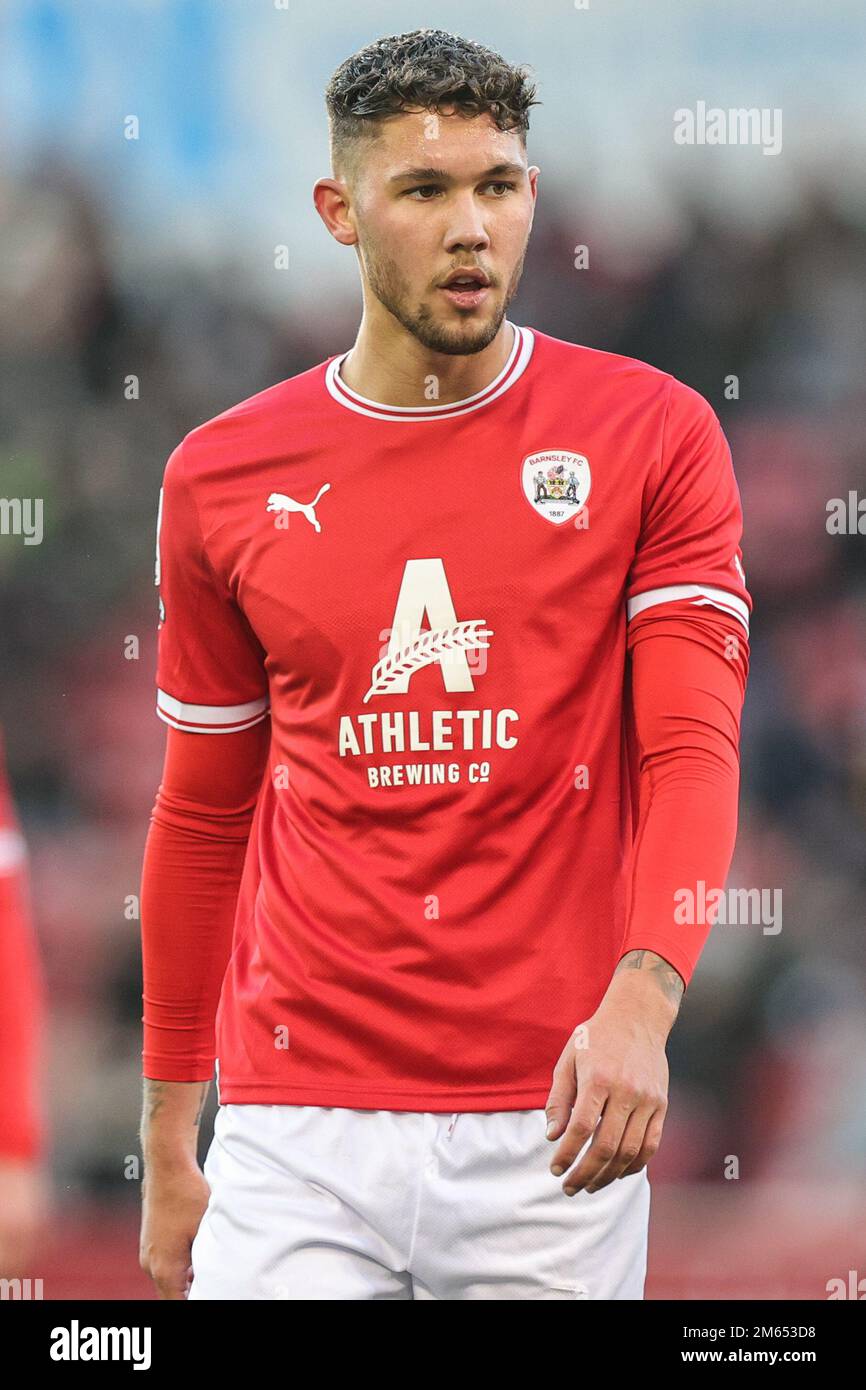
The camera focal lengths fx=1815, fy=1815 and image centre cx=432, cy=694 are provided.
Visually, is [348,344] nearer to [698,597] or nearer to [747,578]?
[747,578]

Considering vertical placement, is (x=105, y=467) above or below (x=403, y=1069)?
above

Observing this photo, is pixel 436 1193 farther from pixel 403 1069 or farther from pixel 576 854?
pixel 576 854

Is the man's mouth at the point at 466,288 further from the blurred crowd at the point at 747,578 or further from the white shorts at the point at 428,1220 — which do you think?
the blurred crowd at the point at 747,578

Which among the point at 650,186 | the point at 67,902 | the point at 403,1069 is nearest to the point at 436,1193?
the point at 403,1069

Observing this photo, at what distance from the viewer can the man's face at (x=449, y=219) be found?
234cm

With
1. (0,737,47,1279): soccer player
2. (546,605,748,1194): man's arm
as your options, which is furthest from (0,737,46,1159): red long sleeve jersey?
(546,605,748,1194): man's arm

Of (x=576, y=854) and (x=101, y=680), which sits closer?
(x=576, y=854)

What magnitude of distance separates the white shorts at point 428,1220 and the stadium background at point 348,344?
2518 mm

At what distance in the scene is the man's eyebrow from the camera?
235 cm

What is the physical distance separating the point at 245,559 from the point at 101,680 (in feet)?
9.09

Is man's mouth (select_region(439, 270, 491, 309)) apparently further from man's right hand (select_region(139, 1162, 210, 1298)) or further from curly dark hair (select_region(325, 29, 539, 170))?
man's right hand (select_region(139, 1162, 210, 1298))

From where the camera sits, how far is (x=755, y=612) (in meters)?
5.18

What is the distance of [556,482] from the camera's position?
238 cm

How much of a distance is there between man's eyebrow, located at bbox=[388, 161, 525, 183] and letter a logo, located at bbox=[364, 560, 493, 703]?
498 millimetres
